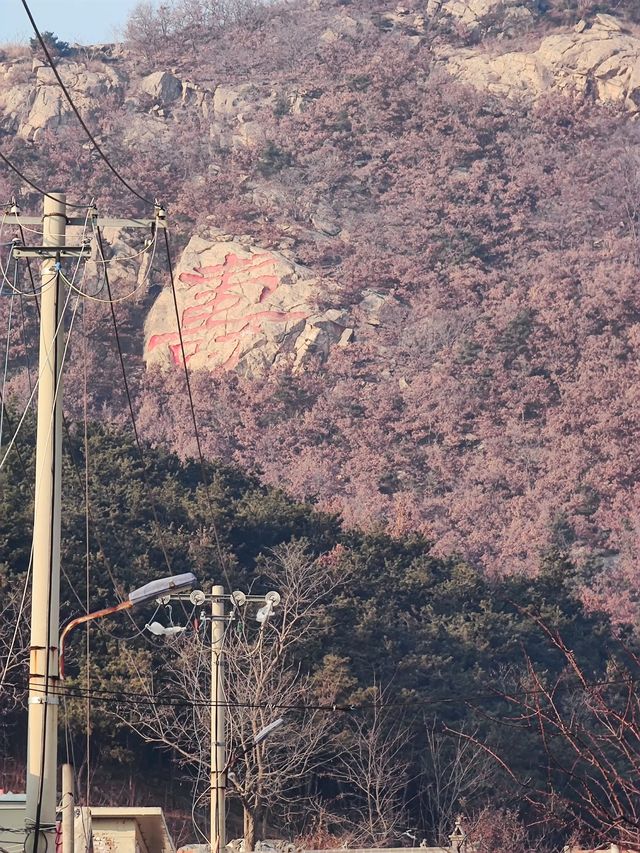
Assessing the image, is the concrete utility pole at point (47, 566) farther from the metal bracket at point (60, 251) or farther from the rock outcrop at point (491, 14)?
the rock outcrop at point (491, 14)

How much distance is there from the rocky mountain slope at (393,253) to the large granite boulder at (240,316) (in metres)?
0.17

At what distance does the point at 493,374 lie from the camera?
265 ft

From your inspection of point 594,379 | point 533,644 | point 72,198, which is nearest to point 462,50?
point 72,198

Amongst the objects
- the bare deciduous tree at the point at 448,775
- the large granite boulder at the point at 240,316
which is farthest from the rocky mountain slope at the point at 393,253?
the bare deciduous tree at the point at 448,775

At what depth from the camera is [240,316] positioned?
269 feet

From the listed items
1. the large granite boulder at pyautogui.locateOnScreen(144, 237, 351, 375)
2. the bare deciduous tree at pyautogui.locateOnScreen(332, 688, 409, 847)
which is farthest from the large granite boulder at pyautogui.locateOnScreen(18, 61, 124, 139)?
the bare deciduous tree at pyautogui.locateOnScreen(332, 688, 409, 847)

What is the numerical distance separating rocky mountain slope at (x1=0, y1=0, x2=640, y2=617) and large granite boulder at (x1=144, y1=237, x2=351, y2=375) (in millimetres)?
167

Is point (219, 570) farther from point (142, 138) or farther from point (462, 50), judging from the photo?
point (462, 50)

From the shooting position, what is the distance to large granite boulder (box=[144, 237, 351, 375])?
8094cm

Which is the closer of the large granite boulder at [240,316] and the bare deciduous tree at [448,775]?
the bare deciduous tree at [448,775]

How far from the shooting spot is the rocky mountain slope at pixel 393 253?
7569 centimetres

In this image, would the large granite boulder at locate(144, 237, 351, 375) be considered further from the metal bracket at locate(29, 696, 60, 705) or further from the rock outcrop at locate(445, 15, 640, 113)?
the metal bracket at locate(29, 696, 60, 705)

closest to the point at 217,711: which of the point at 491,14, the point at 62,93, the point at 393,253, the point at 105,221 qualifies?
the point at 105,221

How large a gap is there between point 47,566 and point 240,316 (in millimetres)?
72693
